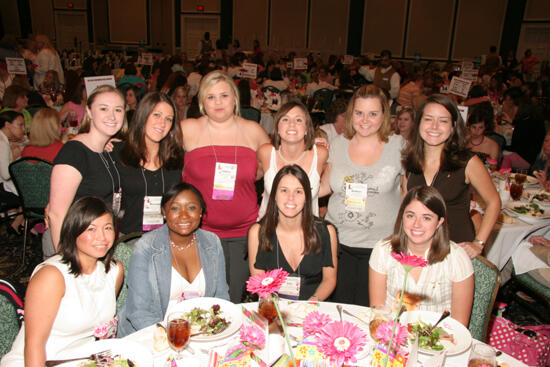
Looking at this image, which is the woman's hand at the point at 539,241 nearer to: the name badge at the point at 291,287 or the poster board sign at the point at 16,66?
the name badge at the point at 291,287

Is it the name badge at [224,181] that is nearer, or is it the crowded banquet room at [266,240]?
the crowded banquet room at [266,240]

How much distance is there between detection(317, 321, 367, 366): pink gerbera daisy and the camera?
1.15 m

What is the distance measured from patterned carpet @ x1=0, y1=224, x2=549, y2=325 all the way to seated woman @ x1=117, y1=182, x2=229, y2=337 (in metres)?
1.43

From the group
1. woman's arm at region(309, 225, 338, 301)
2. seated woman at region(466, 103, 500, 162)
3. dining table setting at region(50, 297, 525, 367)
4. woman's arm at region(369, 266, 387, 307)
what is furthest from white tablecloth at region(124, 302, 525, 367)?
seated woman at region(466, 103, 500, 162)

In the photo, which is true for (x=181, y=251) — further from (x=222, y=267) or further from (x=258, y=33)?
(x=258, y=33)

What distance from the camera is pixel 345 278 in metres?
2.64

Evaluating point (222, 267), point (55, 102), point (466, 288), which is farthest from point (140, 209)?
point (55, 102)

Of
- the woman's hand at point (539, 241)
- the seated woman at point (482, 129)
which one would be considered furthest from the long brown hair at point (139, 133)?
the seated woman at point (482, 129)

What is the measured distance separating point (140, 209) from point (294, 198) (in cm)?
93

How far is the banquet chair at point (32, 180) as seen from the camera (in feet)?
11.7

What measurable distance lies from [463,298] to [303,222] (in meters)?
0.89

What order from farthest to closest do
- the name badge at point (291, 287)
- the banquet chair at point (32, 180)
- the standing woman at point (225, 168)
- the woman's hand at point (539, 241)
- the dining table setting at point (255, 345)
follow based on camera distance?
the banquet chair at point (32, 180) → the woman's hand at point (539, 241) → the standing woman at point (225, 168) → the name badge at point (291, 287) → the dining table setting at point (255, 345)

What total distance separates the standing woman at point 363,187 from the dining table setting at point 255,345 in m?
0.77

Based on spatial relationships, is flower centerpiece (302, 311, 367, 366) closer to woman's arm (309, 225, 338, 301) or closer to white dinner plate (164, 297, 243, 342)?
white dinner plate (164, 297, 243, 342)
